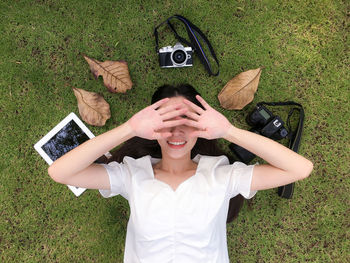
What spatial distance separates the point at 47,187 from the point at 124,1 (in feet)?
4.75

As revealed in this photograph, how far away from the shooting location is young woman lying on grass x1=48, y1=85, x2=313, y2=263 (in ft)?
4.45

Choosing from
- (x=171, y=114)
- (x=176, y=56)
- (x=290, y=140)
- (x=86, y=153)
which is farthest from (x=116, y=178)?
(x=290, y=140)

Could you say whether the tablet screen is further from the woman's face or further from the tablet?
the woman's face

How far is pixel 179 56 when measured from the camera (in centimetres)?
195

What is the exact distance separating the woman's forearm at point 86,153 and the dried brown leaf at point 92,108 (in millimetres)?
666

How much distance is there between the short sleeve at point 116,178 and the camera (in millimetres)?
1521

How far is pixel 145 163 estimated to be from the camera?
163 centimetres

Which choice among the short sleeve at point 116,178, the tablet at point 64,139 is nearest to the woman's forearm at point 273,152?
the short sleeve at point 116,178

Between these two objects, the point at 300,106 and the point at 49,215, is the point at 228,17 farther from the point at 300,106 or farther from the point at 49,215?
the point at 49,215

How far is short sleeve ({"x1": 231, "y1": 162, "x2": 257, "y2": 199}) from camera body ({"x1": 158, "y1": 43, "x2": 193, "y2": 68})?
0.85 meters

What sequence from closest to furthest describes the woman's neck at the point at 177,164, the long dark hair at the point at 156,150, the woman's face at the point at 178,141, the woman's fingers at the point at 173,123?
the woman's fingers at the point at 173,123, the woman's face at the point at 178,141, the woman's neck at the point at 177,164, the long dark hair at the point at 156,150

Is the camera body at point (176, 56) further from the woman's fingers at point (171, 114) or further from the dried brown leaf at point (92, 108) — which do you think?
the woman's fingers at point (171, 114)

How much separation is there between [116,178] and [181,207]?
1.25 feet

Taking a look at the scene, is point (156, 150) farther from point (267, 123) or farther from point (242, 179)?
point (267, 123)
